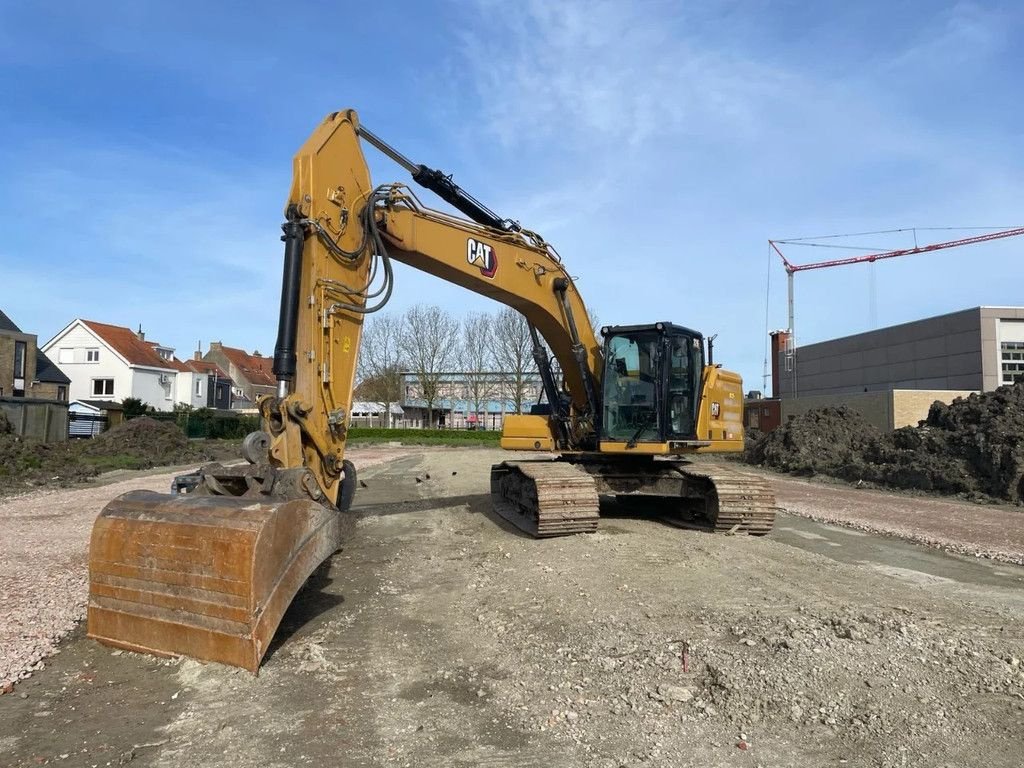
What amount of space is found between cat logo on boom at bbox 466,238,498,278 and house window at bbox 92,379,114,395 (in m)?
51.8

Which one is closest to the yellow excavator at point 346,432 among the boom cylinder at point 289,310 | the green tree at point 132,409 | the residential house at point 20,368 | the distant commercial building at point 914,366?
the boom cylinder at point 289,310

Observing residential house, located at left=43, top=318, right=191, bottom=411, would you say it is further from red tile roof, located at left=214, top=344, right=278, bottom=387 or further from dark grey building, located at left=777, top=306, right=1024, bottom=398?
dark grey building, located at left=777, top=306, right=1024, bottom=398

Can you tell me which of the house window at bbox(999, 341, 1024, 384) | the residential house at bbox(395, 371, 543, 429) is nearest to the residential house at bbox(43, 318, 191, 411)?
the residential house at bbox(395, 371, 543, 429)

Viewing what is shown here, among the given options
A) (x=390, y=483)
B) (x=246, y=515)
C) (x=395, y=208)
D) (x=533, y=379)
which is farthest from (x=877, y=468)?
(x=533, y=379)

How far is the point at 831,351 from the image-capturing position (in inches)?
2029

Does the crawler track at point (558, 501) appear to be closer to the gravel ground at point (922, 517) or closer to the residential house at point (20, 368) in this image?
the gravel ground at point (922, 517)

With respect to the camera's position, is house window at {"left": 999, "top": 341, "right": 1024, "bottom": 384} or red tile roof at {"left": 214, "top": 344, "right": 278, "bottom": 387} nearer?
house window at {"left": 999, "top": 341, "right": 1024, "bottom": 384}

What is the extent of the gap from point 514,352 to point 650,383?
135 feet

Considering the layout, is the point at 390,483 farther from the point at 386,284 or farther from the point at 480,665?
the point at 480,665

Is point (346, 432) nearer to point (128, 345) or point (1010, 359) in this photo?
point (1010, 359)

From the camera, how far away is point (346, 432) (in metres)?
7.10

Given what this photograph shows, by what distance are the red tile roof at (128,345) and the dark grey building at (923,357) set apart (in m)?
47.7

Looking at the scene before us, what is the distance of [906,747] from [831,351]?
52.0m

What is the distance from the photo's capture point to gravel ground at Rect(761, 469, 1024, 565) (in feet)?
34.2
